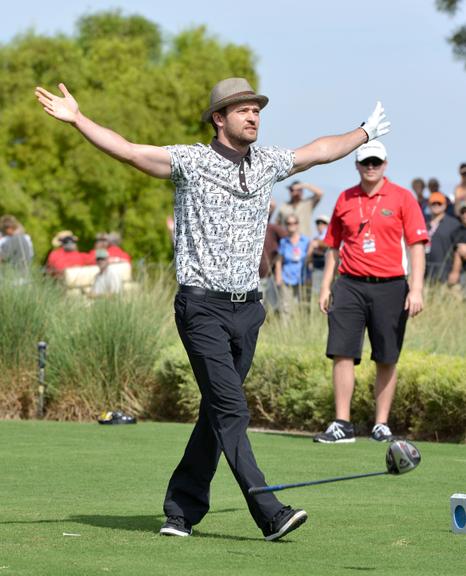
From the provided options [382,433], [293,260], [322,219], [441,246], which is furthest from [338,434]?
[322,219]

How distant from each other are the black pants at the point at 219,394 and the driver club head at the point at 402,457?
25.6 inches

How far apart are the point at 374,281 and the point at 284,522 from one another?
506 centimetres

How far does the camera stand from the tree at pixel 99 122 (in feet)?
161

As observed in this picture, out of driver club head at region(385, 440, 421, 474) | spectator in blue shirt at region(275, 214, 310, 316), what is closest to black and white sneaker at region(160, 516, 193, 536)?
driver club head at region(385, 440, 421, 474)

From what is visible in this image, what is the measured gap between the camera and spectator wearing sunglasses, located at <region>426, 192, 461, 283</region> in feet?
57.7

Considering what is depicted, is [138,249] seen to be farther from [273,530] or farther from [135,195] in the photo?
[273,530]

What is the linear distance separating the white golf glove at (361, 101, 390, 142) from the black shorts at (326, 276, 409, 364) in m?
3.65

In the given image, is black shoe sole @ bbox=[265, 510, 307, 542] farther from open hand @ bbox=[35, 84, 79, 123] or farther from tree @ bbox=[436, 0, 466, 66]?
tree @ bbox=[436, 0, 466, 66]

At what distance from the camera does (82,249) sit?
5309 centimetres

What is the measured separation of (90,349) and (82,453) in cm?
375

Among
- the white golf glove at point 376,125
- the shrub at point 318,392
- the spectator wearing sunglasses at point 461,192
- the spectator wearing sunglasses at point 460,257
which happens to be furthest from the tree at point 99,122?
the white golf glove at point 376,125

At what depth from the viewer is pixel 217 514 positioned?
803 centimetres

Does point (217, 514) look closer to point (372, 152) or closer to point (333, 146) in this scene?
point (333, 146)

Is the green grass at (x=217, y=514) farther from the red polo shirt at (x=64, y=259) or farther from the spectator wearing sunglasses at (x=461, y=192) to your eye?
the red polo shirt at (x=64, y=259)
